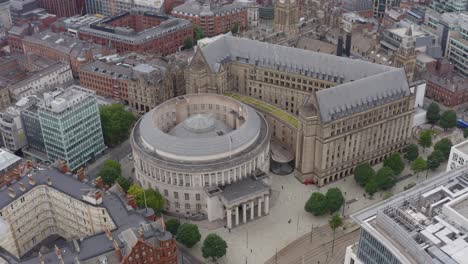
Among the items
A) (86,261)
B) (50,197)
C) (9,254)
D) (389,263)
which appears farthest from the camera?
(50,197)

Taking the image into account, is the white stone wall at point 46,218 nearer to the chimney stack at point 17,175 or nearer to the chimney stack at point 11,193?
the chimney stack at point 11,193

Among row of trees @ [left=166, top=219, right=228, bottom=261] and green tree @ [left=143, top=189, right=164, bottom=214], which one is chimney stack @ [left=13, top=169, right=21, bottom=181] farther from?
row of trees @ [left=166, top=219, right=228, bottom=261]

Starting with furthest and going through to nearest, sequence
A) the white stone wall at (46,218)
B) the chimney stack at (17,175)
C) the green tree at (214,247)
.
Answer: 1. the chimney stack at (17,175)
2. the green tree at (214,247)
3. the white stone wall at (46,218)

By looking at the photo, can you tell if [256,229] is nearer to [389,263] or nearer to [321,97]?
[321,97]

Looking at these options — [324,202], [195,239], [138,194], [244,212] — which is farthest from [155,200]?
[324,202]

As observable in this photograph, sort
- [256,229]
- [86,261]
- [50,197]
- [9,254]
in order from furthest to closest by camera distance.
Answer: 1. [256,229]
2. [50,197]
3. [9,254]
4. [86,261]

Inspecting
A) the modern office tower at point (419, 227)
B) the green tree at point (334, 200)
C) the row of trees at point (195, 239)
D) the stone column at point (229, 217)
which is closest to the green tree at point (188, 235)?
the row of trees at point (195, 239)

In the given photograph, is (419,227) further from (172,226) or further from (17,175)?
(17,175)

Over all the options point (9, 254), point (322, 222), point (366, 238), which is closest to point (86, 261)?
point (9, 254)
